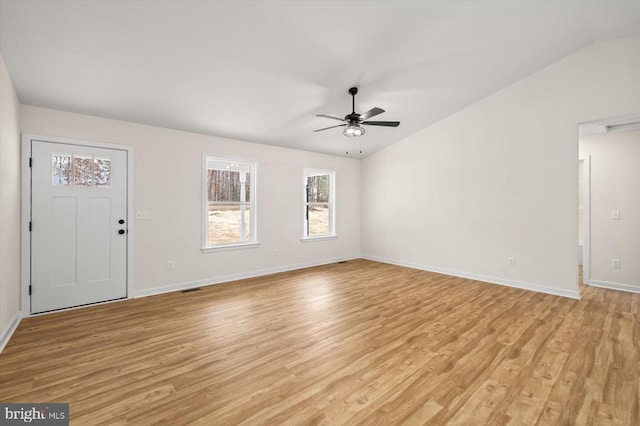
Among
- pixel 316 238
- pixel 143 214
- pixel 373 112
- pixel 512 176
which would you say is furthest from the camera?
pixel 316 238

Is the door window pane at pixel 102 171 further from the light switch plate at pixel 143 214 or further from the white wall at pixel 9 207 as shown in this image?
the white wall at pixel 9 207

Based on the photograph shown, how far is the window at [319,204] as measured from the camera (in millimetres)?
6324

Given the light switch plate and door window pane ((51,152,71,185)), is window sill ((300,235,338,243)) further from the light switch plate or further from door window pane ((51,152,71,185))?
door window pane ((51,152,71,185))

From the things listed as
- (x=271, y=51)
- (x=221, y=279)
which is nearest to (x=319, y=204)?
(x=221, y=279)

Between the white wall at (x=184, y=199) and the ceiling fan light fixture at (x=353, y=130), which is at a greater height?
the ceiling fan light fixture at (x=353, y=130)

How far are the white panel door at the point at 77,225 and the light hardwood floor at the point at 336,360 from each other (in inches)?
12.9

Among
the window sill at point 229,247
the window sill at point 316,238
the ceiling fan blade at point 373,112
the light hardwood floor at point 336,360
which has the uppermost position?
the ceiling fan blade at point 373,112

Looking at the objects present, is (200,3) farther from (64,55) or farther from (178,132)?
(178,132)

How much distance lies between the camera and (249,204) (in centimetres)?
532

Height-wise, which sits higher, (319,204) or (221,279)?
(319,204)

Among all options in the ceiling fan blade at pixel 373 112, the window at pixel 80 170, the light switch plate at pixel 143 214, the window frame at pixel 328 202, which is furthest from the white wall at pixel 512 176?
the window at pixel 80 170

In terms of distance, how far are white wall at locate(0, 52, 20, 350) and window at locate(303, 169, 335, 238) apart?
4.32m

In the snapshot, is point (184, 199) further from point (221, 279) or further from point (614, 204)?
point (614, 204)

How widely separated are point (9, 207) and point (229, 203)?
8.87 ft
